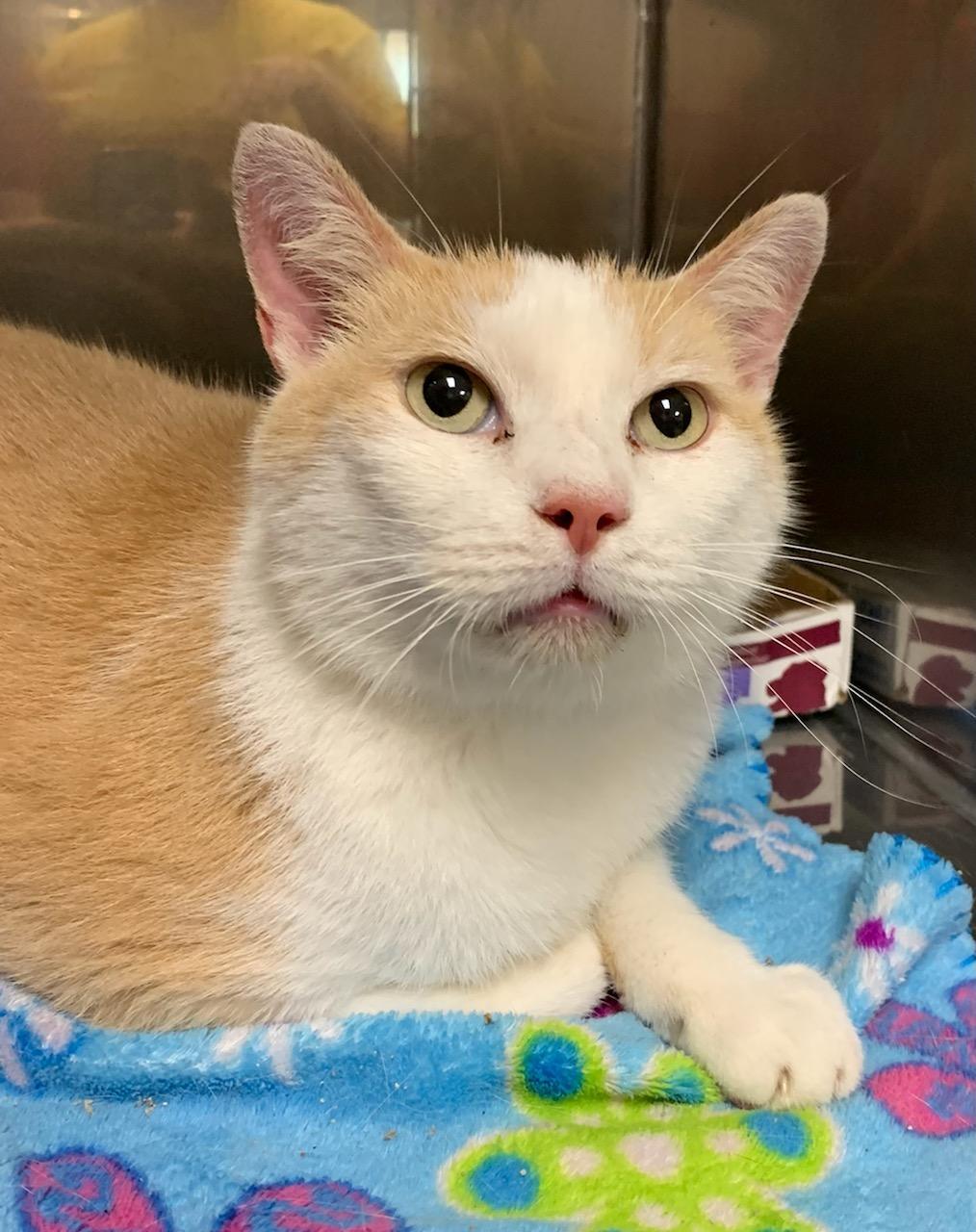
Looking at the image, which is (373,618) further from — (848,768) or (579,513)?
(848,768)

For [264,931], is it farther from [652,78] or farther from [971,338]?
[652,78]

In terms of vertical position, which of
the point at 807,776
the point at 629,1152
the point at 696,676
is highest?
the point at 696,676

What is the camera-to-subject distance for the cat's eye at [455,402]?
0.79m

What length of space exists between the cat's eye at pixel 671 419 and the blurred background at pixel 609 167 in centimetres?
58

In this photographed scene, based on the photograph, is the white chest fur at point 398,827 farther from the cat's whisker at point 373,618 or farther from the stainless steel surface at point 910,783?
the stainless steel surface at point 910,783

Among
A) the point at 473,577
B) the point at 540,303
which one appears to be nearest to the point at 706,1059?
the point at 473,577

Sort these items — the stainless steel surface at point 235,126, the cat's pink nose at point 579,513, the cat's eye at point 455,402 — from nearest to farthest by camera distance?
the cat's pink nose at point 579,513
the cat's eye at point 455,402
the stainless steel surface at point 235,126

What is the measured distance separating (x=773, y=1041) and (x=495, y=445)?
53 centimetres

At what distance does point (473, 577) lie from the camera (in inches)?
27.2

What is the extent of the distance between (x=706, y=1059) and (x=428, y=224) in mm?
1367

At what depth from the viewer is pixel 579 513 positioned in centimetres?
68

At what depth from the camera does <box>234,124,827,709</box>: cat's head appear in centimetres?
71

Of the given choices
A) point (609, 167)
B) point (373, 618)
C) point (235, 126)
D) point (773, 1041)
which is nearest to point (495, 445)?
point (373, 618)

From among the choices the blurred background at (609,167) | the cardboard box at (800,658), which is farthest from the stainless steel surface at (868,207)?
the cardboard box at (800,658)
